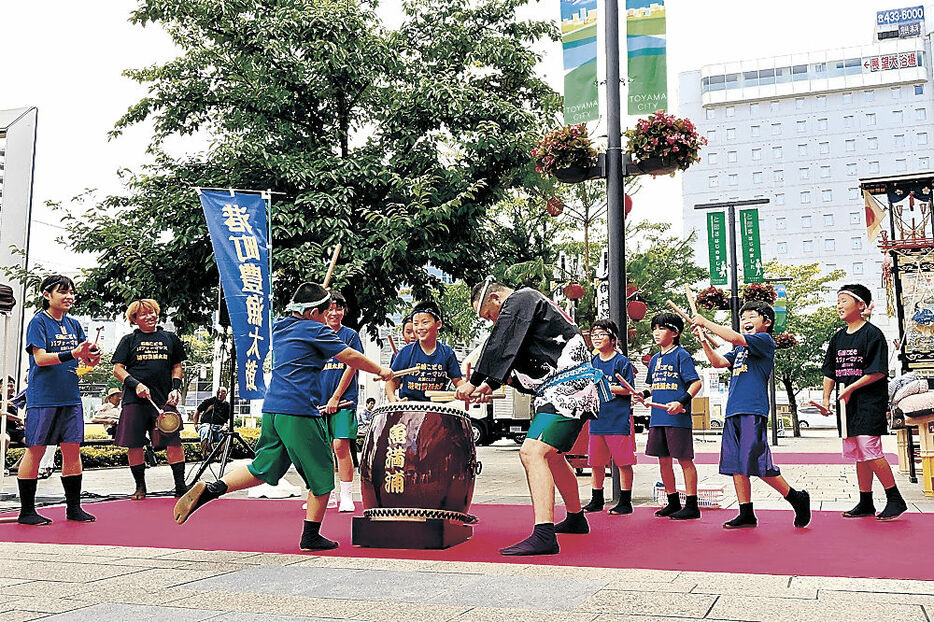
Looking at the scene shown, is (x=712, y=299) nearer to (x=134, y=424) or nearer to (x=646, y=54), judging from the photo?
(x=646, y=54)

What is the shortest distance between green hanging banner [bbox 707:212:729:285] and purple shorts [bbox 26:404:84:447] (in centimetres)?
1542

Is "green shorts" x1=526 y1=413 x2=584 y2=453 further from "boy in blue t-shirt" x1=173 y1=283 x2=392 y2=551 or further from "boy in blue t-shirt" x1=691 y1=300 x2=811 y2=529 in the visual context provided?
"boy in blue t-shirt" x1=691 y1=300 x2=811 y2=529

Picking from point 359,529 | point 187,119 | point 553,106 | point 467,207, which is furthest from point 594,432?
point 187,119

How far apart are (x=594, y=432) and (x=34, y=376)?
4.34 metres

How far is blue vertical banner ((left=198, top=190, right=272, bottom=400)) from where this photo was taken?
8.74 meters

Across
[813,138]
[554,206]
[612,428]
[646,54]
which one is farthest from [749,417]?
[813,138]

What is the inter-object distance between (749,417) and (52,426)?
16.3 ft

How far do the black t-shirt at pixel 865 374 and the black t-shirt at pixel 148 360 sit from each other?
19.0ft

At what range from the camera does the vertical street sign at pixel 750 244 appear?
19781 millimetres

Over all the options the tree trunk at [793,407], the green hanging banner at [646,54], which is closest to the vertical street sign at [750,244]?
the tree trunk at [793,407]

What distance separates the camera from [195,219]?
1156 centimetres

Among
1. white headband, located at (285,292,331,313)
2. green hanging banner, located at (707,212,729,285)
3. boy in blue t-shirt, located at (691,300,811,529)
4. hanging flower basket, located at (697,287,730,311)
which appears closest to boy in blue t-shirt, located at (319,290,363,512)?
white headband, located at (285,292,331,313)

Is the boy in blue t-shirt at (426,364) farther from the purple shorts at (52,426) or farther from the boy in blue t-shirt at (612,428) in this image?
the purple shorts at (52,426)

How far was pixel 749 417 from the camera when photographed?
5961 mm
